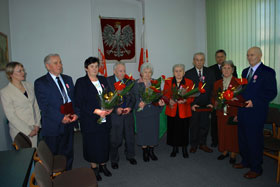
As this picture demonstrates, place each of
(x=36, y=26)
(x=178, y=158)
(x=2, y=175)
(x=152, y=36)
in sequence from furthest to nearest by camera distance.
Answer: (x=152, y=36), (x=36, y=26), (x=178, y=158), (x=2, y=175)

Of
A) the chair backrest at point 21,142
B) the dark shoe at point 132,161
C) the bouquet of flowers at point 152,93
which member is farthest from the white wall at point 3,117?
the bouquet of flowers at point 152,93

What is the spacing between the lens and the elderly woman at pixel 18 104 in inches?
104

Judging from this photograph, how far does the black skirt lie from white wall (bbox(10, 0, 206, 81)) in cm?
305

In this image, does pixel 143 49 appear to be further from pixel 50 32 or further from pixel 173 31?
pixel 50 32

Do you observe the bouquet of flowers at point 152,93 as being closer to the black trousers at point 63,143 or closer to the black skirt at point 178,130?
the black skirt at point 178,130

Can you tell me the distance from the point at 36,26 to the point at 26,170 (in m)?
4.60

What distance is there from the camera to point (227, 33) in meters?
5.49

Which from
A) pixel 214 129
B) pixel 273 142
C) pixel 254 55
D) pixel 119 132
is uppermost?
pixel 254 55

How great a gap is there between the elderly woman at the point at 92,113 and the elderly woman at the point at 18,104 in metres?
0.66

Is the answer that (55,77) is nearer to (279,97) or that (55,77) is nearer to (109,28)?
(109,28)

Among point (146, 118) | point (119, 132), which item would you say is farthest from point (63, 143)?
point (146, 118)

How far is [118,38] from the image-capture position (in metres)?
5.90

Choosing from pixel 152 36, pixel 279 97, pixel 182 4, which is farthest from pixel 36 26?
pixel 279 97

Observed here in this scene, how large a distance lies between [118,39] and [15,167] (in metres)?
4.78
